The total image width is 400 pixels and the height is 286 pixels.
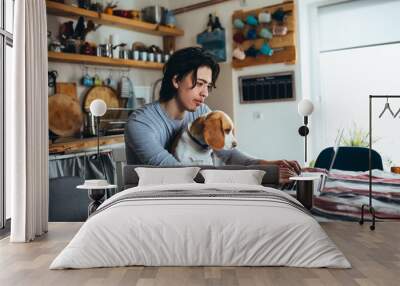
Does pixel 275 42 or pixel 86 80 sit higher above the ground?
pixel 275 42

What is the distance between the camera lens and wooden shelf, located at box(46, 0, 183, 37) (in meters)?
5.13

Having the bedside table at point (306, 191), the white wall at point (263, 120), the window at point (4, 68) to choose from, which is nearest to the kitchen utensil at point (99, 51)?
the window at point (4, 68)

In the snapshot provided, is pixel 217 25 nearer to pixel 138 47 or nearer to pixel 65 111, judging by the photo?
pixel 138 47

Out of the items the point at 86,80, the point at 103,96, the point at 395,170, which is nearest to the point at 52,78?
the point at 86,80

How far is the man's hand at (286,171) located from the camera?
516cm

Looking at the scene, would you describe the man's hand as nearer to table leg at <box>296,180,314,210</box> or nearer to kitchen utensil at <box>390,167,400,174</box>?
table leg at <box>296,180,314,210</box>

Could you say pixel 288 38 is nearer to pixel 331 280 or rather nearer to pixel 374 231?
pixel 374 231

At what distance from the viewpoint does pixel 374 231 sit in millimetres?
4535

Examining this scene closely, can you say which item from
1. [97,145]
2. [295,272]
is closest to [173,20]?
[97,145]

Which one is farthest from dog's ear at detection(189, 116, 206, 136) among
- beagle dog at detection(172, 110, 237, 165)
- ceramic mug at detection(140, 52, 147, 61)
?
ceramic mug at detection(140, 52, 147, 61)

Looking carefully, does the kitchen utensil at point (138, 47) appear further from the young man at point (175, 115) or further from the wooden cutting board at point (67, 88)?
the wooden cutting board at point (67, 88)

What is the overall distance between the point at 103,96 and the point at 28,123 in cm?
121

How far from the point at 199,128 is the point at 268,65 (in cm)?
102

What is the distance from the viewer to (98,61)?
5.40m
